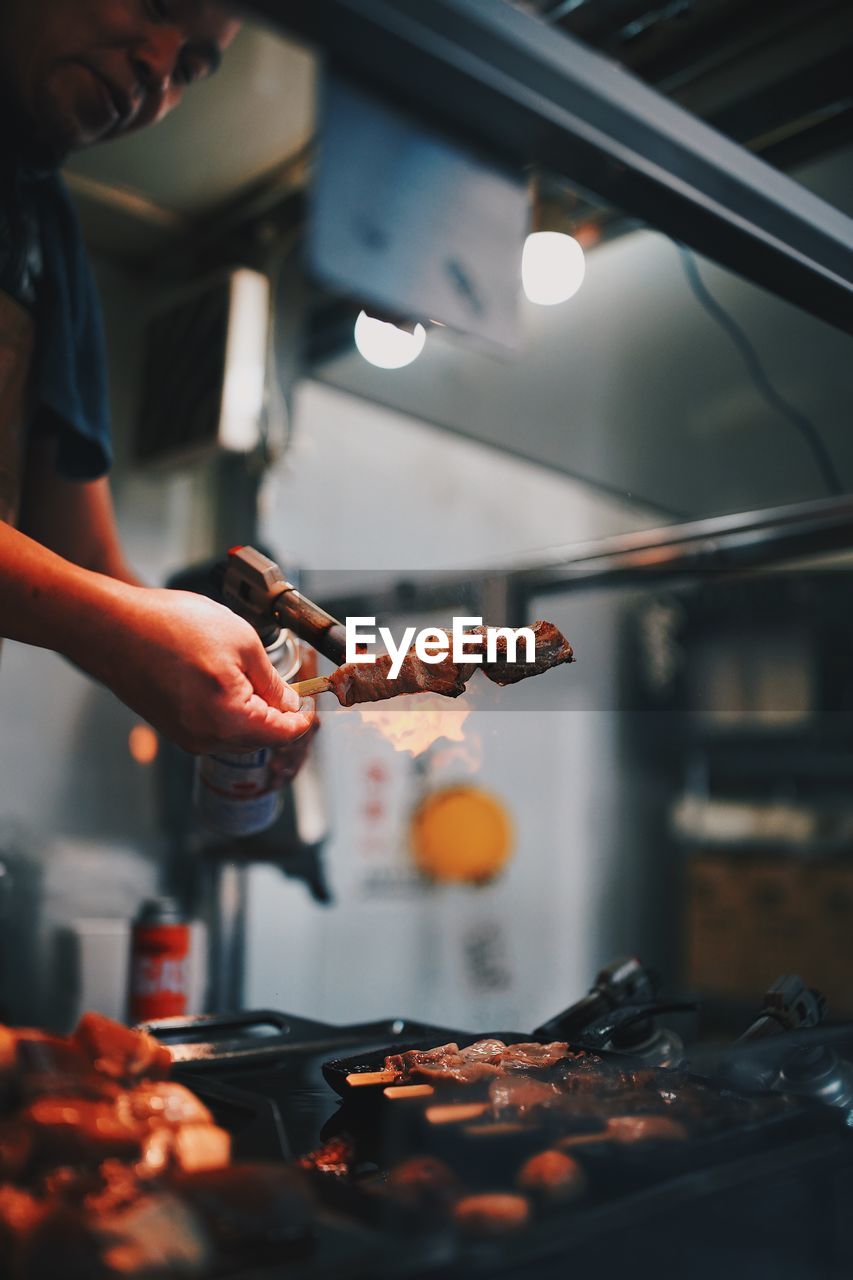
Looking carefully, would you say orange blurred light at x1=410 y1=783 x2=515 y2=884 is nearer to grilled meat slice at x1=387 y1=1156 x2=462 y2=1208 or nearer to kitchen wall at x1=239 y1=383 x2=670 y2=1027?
kitchen wall at x1=239 y1=383 x2=670 y2=1027

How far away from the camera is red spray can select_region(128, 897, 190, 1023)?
1.67m

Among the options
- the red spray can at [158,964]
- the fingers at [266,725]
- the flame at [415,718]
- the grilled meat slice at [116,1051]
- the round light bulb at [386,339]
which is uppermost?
the round light bulb at [386,339]

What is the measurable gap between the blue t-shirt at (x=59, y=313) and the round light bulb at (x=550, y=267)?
1.78 ft

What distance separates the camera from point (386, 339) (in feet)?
3.69

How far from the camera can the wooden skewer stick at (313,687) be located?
0.99 meters

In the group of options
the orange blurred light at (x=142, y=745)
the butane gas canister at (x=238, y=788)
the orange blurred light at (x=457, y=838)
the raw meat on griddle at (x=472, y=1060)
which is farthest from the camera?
the orange blurred light at (x=457, y=838)

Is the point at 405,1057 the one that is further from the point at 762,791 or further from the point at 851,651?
the point at 762,791

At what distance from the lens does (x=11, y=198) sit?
3.67 ft

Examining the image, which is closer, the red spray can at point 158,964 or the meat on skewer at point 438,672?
the meat on skewer at point 438,672

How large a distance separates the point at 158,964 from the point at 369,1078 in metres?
0.98

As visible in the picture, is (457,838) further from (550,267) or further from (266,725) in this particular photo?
(266,725)

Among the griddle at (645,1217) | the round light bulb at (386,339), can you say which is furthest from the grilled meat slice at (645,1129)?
the round light bulb at (386,339)

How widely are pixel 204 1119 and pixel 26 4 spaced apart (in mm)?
1069

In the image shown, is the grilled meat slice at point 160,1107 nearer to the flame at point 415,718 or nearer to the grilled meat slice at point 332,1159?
the grilled meat slice at point 332,1159
